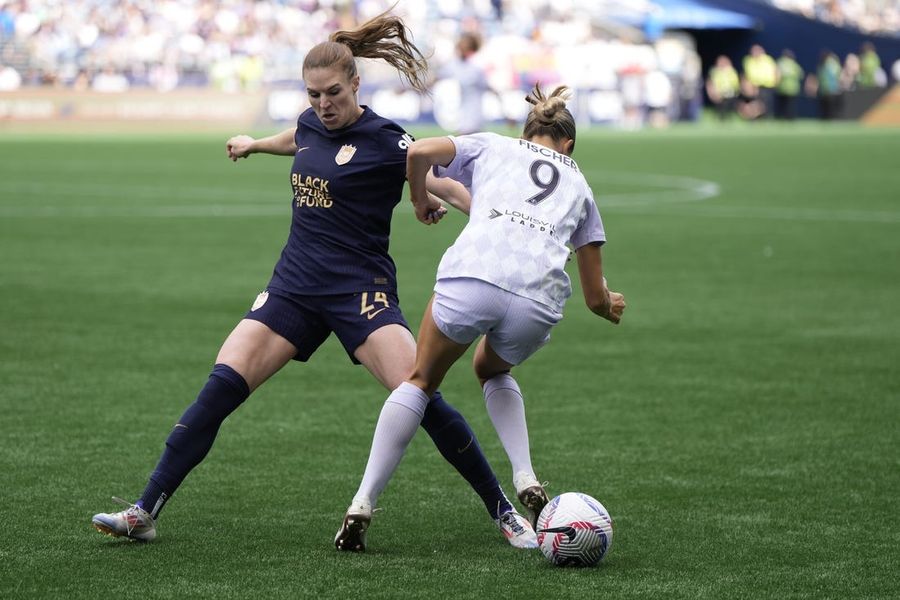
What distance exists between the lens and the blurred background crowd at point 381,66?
4091 cm

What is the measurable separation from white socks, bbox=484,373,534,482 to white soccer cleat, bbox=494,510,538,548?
18 cm

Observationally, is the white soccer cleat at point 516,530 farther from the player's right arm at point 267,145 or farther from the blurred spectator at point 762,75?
the blurred spectator at point 762,75

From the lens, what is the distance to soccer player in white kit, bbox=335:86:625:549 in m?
5.38

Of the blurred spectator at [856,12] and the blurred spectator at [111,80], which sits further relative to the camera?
the blurred spectator at [856,12]

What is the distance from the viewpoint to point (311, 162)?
5824mm

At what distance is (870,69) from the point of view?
50.8 m

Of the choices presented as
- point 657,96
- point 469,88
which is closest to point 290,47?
point 657,96

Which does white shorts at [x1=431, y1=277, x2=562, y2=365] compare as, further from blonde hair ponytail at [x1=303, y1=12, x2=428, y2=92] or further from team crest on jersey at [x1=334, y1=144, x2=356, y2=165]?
blonde hair ponytail at [x1=303, y1=12, x2=428, y2=92]

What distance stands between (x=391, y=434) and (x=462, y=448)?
384 millimetres

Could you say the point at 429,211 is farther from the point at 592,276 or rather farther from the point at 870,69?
the point at 870,69

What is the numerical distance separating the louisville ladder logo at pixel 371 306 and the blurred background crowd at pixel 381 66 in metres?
31.7

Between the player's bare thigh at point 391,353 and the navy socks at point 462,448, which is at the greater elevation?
the player's bare thigh at point 391,353

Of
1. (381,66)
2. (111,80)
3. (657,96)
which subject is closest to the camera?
(111,80)

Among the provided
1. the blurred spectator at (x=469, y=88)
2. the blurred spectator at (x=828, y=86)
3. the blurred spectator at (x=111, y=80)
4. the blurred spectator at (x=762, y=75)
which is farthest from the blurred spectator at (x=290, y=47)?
the blurred spectator at (x=469, y=88)
